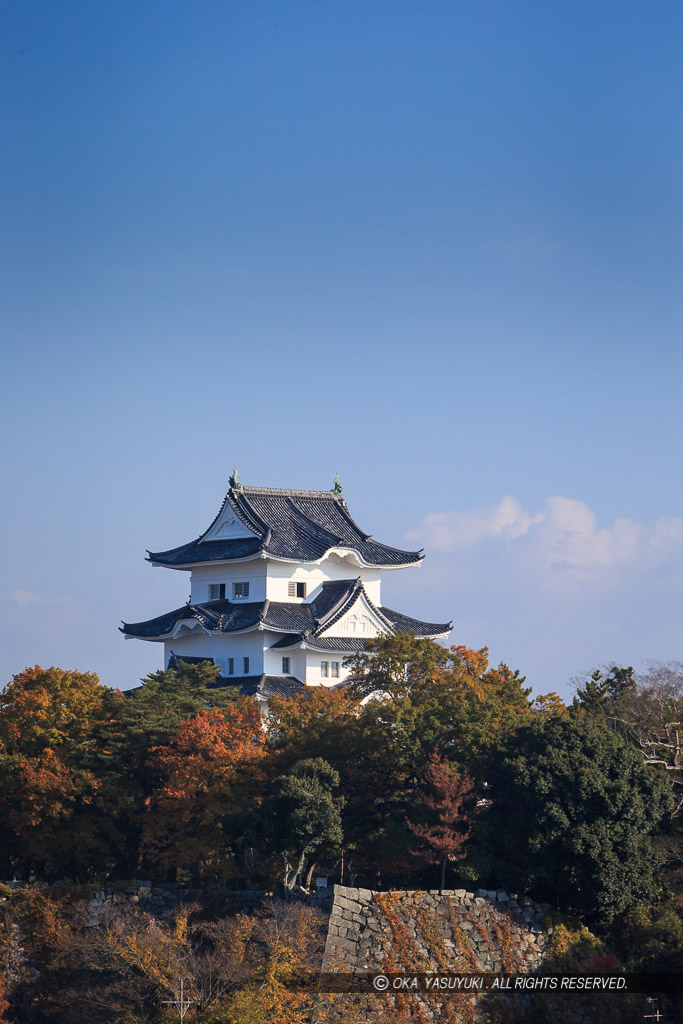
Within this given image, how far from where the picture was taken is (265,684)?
124 ft

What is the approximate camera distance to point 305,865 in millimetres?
27391

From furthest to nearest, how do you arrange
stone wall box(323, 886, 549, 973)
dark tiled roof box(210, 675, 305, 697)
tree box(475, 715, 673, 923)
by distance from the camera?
dark tiled roof box(210, 675, 305, 697), tree box(475, 715, 673, 923), stone wall box(323, 886, 549, 973)

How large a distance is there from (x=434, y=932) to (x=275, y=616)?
15678 mm

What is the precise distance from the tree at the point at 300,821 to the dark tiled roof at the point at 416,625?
15.7 metres

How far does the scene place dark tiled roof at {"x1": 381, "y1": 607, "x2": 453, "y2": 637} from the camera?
42.2m

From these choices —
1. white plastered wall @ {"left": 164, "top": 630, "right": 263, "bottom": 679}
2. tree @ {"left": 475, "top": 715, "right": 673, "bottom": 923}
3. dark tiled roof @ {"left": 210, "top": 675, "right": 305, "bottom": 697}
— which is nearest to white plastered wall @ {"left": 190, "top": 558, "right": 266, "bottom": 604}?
white plastered wall @ {"left": 164, "top": 630, "right": 263, "bottom": 679}

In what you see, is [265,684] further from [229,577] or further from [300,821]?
[300,821]

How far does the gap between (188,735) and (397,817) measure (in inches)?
187

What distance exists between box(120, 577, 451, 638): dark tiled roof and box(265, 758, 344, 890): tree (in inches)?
472

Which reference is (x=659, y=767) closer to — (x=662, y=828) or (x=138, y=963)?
(x=662, y=828)

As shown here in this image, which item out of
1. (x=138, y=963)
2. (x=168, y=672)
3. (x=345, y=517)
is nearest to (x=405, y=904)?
(x=138, y=963)

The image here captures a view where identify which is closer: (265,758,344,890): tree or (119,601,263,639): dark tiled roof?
(265,758,344,890): tree

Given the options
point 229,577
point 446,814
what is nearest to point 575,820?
point 446,814

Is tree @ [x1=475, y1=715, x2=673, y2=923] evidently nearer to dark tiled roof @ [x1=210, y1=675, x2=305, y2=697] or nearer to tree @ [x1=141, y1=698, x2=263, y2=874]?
tree @ [x1=141, y1=698, x2=263, y2=874]
